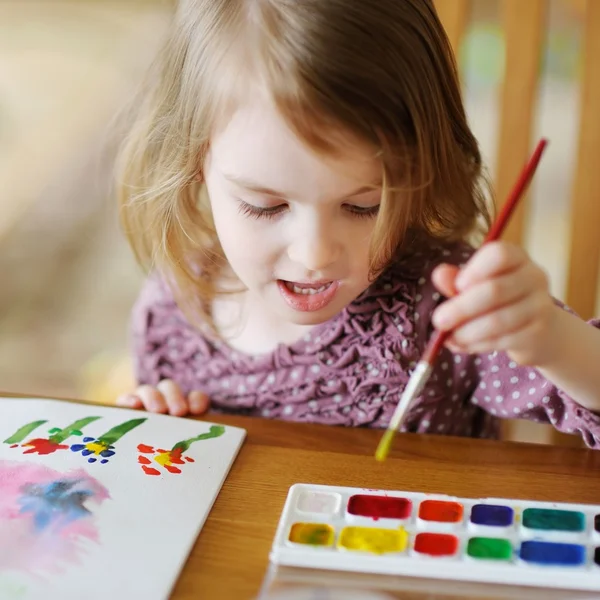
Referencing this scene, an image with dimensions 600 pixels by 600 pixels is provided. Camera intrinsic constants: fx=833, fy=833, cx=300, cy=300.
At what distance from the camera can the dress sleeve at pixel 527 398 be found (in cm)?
74

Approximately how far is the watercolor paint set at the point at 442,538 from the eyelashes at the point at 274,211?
0.23 meters

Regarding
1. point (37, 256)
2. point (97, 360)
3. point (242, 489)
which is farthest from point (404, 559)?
point (37, 256)

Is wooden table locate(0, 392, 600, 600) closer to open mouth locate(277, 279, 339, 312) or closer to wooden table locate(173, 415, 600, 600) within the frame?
wooden table locate(173, 415, 600, 600)

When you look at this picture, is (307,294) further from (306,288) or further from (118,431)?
(118,431)

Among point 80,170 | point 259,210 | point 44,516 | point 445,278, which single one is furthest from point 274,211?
point 80,170

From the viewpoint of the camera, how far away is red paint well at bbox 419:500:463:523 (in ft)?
1.90

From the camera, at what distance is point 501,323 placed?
562 mm

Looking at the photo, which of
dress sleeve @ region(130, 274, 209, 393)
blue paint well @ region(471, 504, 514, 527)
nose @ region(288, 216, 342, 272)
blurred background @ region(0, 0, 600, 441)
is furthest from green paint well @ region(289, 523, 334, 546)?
blurred background @ region(0, 0, 600, 441)

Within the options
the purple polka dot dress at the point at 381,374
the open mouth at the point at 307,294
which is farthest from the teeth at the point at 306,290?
the purple polka dot dress at the point at 381,374

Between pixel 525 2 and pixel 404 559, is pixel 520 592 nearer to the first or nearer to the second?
pixel 404 559

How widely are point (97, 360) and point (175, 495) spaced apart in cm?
126

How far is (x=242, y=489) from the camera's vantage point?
2.11 ft

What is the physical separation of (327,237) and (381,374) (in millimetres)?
244

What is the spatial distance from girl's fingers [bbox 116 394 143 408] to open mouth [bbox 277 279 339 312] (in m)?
0.18
